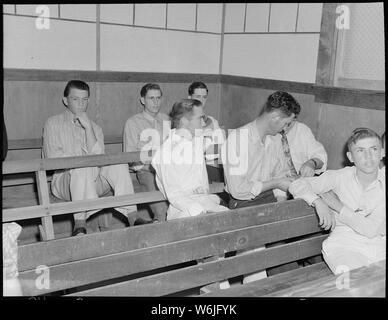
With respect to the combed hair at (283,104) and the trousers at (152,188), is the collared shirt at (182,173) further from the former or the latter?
the trousers at (152,188)

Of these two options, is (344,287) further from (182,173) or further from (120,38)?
(120,38)

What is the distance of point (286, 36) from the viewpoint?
15.6ft

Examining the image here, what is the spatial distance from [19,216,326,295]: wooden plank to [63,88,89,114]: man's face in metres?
2.26

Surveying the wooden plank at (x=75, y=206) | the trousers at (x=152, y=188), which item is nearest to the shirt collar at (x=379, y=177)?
the wooden plank at (x=75, y=206)

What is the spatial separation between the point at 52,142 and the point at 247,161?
1.91m

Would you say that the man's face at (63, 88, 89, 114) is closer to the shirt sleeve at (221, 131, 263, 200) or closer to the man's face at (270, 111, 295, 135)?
the shirt sleeve at (221, 131, 263, 200)

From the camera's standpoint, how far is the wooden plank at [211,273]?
207 cm

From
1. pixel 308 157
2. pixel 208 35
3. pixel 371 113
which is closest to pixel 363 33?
pixel 371 113

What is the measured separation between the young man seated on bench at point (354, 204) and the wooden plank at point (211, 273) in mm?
134

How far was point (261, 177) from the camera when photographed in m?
3.23

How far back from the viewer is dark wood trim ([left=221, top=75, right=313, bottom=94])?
4.56 metres

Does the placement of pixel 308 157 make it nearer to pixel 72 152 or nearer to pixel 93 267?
pixel 72 152

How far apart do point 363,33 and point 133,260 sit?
10.0 feet
